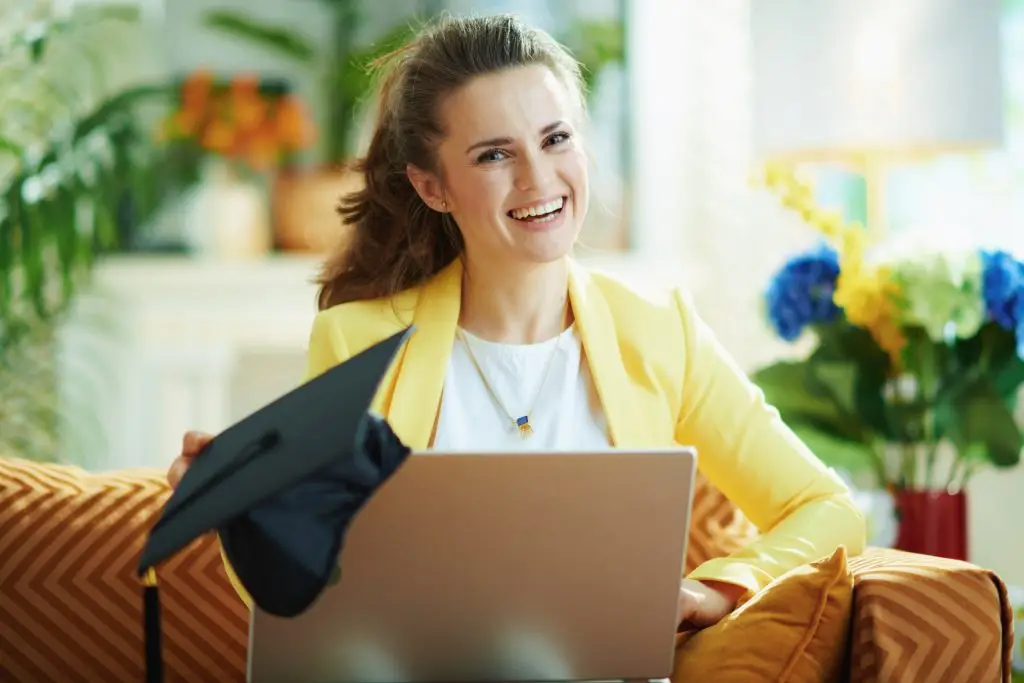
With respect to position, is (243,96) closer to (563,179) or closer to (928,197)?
(928,197)

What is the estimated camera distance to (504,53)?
1861mm

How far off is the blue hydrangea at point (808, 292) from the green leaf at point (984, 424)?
259 millimetres

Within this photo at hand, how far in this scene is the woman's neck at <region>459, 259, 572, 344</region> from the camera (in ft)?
6.31

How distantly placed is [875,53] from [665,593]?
160 centimetres

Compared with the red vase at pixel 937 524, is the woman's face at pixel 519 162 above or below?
above

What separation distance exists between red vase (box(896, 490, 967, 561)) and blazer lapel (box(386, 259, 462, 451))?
845 mm

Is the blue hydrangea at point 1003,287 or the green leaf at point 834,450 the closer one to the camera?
the blue hydrangea at point 1003,287

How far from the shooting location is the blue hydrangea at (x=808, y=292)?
232 cm

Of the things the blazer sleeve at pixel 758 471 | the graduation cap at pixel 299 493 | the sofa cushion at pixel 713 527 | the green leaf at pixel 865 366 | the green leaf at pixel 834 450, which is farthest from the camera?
the green leaf at pixel 834 450

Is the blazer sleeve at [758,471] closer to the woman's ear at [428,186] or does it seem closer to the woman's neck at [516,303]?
the woman's neck at [516,303]

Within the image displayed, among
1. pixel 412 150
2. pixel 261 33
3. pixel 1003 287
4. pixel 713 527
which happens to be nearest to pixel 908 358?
pixel 1003 287

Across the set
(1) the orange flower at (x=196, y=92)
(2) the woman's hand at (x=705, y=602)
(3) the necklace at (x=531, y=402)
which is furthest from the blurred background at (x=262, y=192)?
(2) the woman's hand at (x=705, y=602)

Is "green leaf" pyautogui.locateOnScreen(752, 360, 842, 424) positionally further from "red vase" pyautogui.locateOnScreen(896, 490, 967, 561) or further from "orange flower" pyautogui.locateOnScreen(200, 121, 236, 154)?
"orange flower" pyautogui.locateOnScreen(200, 121, 236, 154)

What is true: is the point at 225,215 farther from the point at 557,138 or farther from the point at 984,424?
the point at 984,424
